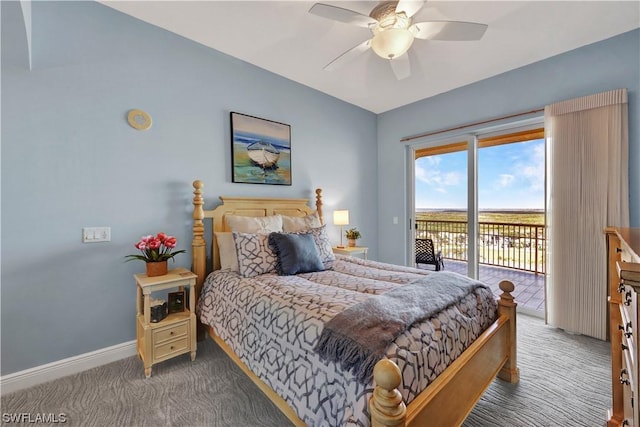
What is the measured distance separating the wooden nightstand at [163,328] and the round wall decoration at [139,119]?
4.11ft

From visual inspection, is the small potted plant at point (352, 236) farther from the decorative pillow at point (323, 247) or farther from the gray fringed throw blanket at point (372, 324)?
the gray fringed throw blanket at point (372, 324)

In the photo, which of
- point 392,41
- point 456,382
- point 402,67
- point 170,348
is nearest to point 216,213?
point 170,348

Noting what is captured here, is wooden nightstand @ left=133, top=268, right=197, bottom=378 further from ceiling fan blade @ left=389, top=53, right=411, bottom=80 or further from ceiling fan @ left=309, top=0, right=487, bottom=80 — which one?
ceiling fan blade @ left=389, top=53, right=411, bottom=80

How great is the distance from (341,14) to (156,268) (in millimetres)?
2262

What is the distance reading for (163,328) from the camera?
1.98 m

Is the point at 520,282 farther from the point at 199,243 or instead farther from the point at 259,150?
the point at 199,243

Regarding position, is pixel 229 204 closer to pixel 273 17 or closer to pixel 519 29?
pixel 273 17

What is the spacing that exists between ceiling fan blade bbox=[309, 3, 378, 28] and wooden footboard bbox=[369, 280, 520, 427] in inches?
76.1

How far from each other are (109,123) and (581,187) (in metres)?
4.26

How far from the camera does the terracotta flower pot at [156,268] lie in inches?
80.9

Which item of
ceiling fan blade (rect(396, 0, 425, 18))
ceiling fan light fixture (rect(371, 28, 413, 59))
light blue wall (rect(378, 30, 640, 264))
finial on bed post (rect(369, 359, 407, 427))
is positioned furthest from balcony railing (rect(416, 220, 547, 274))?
finial on bed post (rect(369, 359, 407, 427))

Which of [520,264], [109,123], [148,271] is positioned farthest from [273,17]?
[520,264]

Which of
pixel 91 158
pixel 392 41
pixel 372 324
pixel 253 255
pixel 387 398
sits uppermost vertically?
pixel 392 41

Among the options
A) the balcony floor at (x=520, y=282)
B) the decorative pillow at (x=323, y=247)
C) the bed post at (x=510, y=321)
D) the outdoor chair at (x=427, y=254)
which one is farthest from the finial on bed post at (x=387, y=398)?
the outdoor chair at (x=427, y=254)
